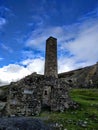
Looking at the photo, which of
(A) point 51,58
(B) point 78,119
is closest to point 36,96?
(B) point 78,119

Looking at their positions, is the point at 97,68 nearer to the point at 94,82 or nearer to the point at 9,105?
the point at 94,82

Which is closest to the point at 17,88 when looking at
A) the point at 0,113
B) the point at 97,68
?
the point at 0,113

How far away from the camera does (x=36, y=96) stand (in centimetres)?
3091

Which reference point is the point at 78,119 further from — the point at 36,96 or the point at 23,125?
the point at 36,96

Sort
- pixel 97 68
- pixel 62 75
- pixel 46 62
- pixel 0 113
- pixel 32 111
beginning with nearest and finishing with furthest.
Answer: pixel 32 111 < pixel 0 113 < pixel 46 62 < pixel 97 68 < pixel 62 75

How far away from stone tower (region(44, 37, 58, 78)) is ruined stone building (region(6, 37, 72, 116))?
41.0 m

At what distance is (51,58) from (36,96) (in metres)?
44.9

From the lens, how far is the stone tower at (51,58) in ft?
245

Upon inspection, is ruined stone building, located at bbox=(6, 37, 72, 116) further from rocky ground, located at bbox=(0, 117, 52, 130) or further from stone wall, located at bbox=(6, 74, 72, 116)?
rocky ground, located at bbox=(0, 117, 52, 130)

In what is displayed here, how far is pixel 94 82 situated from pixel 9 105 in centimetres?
5303

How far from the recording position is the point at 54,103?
31.0 m

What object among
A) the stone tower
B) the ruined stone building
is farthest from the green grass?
the stone tower

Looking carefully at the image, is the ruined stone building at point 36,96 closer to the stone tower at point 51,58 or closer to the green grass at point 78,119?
the green grass at point 78,119

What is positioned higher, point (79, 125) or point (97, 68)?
point (97, 68)
